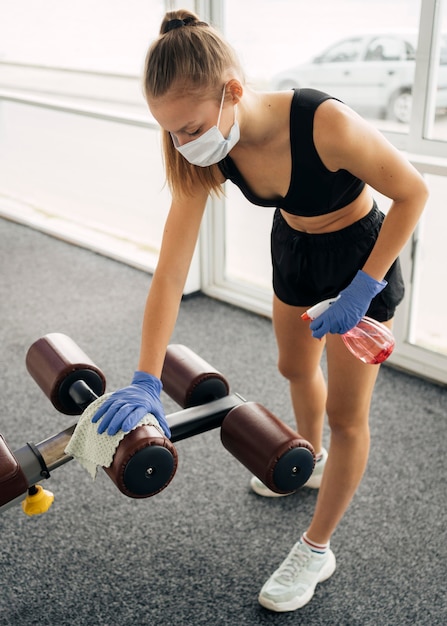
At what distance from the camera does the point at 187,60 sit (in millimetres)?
1120

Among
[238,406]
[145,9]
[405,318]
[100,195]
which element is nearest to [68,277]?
[100,195]

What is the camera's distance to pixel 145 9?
3254mm

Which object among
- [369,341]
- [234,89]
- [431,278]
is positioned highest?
[234,89]

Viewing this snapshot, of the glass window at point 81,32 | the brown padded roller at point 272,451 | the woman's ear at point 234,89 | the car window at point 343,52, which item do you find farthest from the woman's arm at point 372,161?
the glass window at point 81,32

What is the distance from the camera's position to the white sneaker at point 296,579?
1587 millimetres

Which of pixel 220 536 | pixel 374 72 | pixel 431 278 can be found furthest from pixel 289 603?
pixel 374 72

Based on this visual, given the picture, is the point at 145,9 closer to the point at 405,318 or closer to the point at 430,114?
the point at 430,114

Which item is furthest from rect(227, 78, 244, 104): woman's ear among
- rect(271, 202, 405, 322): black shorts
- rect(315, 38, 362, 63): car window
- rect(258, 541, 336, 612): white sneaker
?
rect(315, 38, 362, 63): car window

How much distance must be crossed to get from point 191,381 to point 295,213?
0.40m

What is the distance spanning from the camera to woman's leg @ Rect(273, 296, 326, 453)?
5.19 ft

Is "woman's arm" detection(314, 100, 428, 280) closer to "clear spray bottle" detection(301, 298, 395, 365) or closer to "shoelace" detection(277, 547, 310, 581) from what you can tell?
"clear spray bottle" detection(301, 298, 395, 365)

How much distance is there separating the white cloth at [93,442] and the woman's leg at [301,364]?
51 cm

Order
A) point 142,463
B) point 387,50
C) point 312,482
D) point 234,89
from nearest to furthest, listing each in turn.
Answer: point 142,463
point 234,89
point 312,482
point 387,50

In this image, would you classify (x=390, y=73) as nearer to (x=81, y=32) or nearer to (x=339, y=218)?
(x=339, y=218)
